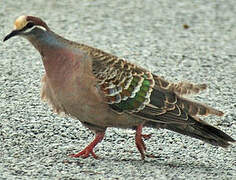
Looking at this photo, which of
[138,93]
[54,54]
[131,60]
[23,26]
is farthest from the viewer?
[131,60]

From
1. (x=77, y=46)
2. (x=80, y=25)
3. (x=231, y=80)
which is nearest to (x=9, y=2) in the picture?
(x=80, y=25)

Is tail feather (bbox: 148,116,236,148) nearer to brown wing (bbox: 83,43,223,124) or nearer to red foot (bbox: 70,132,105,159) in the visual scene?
brown wing (bbox: 83,43,223,124)

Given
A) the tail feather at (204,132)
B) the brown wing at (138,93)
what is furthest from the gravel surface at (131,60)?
the brown wing at (138,93)

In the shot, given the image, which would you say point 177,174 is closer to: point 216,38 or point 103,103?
point 103,103

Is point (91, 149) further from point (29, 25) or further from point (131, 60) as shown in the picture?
point (131, 60)

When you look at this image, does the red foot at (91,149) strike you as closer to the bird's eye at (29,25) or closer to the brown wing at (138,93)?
the brown wing at (138,93)

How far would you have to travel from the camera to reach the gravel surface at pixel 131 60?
596 centimetres

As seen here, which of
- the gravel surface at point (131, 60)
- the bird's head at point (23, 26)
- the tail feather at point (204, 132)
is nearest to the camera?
the bird's head at point (23, 26)

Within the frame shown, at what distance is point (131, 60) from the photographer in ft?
30.1

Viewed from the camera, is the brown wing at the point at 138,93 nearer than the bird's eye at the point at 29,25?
No

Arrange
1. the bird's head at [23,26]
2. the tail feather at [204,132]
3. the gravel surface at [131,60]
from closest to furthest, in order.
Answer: the bird's head at [23,26] < the gravel surface at [131,60] < the tail feather at [204,132]

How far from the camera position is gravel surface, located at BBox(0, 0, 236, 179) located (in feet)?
19.5

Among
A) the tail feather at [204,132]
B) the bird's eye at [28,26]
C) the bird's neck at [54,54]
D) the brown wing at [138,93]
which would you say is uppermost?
the bird's eye at [28,26]

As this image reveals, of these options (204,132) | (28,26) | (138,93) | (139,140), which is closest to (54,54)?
(28,26)
